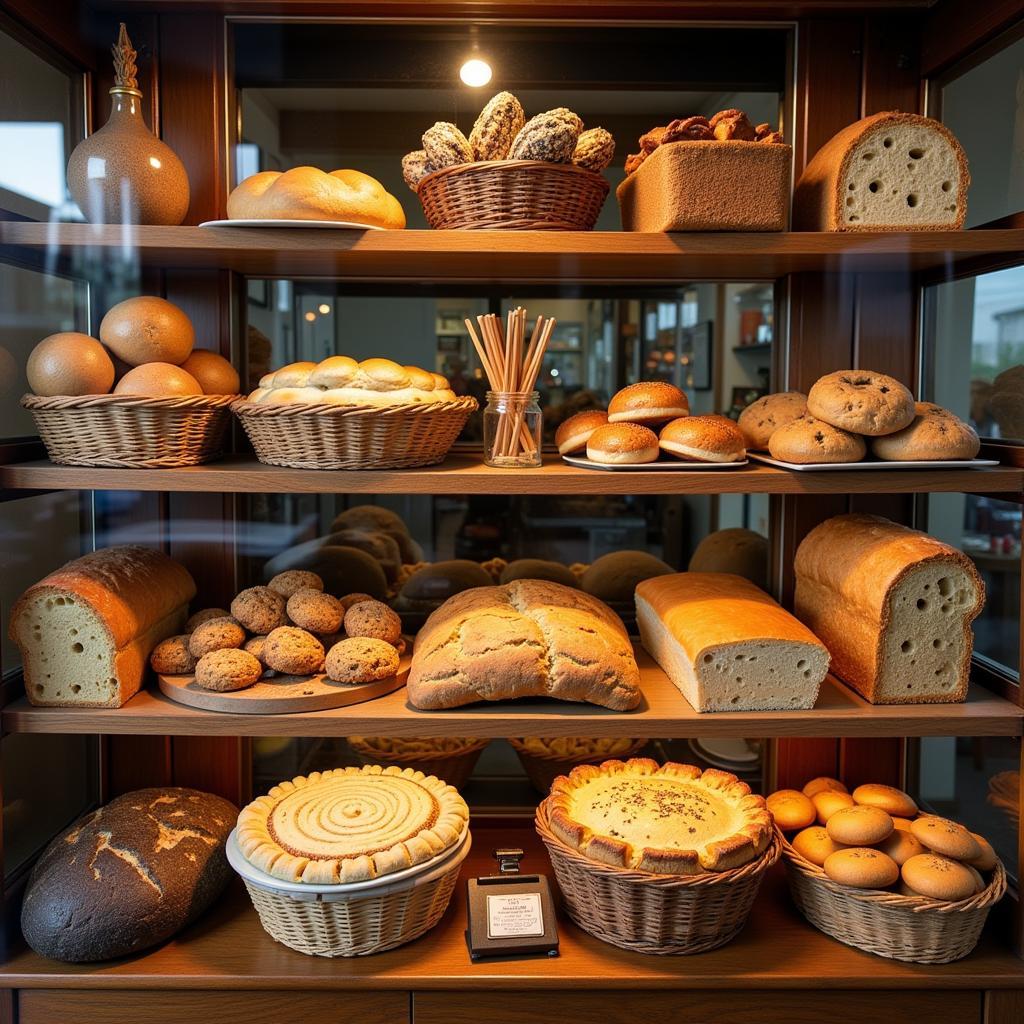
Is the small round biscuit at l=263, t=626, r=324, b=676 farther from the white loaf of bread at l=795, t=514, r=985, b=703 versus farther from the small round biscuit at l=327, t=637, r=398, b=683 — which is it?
the white loaf of bread at l=795, t=514, r=985, b=703

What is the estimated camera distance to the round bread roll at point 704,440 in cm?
184

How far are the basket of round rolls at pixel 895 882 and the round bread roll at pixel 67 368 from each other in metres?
1.64

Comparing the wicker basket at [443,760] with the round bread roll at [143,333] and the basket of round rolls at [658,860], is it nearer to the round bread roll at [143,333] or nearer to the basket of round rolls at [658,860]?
the basket of round rolls at [658,860]

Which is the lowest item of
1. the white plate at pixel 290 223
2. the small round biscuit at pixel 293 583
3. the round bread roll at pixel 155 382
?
the small round biscuit at pixel 293 583

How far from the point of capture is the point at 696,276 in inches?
86.0

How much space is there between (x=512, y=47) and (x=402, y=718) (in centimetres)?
149

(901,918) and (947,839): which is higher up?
(947,839)

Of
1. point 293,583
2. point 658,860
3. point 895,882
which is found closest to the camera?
point 658,860

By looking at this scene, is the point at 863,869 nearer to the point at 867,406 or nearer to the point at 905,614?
the point at 905,614

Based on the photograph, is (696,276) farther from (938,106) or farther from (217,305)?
(217,305)

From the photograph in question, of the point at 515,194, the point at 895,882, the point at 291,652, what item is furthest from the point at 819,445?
the point at 291,652

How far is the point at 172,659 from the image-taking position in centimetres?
196

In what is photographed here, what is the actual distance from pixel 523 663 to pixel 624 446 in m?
0.46

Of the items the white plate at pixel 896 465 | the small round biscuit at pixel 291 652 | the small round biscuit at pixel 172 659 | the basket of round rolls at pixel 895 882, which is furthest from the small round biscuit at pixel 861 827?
the small round biscuit at pixel 172 659
